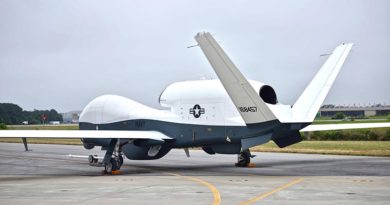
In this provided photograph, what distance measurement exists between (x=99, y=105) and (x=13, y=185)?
29.8 feet

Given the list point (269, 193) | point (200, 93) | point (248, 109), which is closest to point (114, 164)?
point (200, 93)

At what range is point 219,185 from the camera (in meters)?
16.3

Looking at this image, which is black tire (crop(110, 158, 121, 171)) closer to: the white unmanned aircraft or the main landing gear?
the white unmanned aircraft

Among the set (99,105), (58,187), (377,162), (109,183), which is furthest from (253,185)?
(99,105)

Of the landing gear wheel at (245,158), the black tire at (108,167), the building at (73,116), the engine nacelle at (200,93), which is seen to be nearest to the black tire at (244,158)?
the landing gear wheel at (245,158)

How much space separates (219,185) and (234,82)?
3.38 meters

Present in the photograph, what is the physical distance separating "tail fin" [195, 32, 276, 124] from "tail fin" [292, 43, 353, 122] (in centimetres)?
211

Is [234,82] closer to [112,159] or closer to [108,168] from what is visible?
[112,159]

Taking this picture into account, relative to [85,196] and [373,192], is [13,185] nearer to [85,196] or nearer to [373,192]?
[85,196]

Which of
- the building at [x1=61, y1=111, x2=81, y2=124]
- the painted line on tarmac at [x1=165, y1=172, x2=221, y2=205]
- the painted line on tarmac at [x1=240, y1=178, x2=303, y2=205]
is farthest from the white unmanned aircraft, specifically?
the building at [x1=61, y1=111, x2=81, y2=124]

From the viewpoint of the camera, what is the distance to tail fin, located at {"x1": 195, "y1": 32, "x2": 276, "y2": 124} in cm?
1744

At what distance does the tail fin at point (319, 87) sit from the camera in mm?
19569

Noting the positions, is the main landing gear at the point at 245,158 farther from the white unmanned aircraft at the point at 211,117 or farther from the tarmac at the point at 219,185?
the tarmac at the point at 219,185

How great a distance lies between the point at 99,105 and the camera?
2608cm
